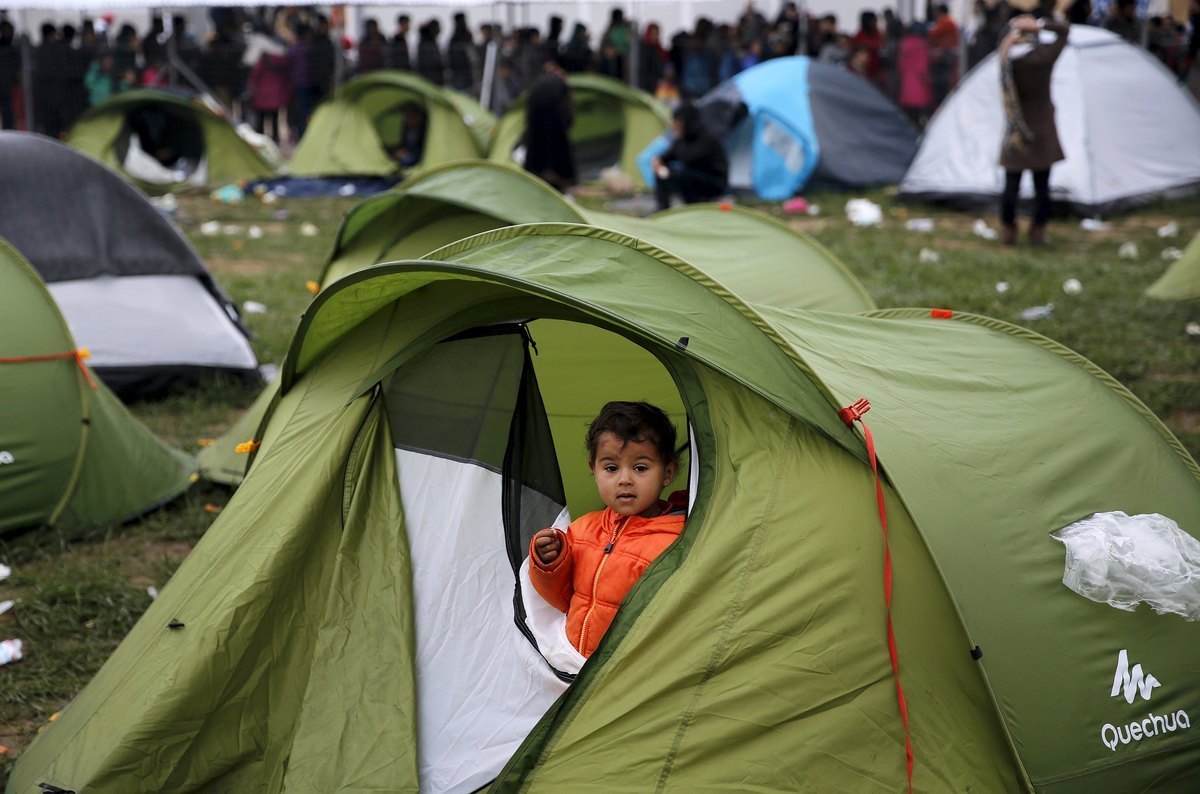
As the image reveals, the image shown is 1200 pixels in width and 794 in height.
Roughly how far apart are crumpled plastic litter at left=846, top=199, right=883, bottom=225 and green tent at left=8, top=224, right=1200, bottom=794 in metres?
7.35

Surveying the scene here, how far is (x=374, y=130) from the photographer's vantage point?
14883 mm

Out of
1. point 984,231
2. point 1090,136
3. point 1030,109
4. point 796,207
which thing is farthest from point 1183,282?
point 796,207

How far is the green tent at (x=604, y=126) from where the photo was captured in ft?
46.5

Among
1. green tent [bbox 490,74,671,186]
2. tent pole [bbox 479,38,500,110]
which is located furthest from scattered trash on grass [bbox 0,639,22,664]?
tent pole [bbox 479,38,500,110]

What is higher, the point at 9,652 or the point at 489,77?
the point at 489,77

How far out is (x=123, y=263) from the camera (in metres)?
6.38

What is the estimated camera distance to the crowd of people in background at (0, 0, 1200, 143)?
15562 mm

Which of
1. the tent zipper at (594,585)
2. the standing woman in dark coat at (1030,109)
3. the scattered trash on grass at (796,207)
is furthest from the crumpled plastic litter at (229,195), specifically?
the tent zipper at (594,585)

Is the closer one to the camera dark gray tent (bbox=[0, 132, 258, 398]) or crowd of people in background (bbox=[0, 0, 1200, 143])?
dark gray tent (bbox=[0, 132, 258, 398])

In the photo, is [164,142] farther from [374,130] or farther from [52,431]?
[52,431]

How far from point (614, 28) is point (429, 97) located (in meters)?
5.56

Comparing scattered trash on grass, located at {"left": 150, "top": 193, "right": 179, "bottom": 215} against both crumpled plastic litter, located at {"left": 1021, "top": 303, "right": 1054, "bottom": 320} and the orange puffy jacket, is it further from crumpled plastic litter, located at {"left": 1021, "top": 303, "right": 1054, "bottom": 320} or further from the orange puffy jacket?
the orange puffy jacket

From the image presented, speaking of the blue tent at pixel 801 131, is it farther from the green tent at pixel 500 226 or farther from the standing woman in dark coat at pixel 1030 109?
the green tent at pixel 500 226

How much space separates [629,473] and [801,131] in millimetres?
10080
